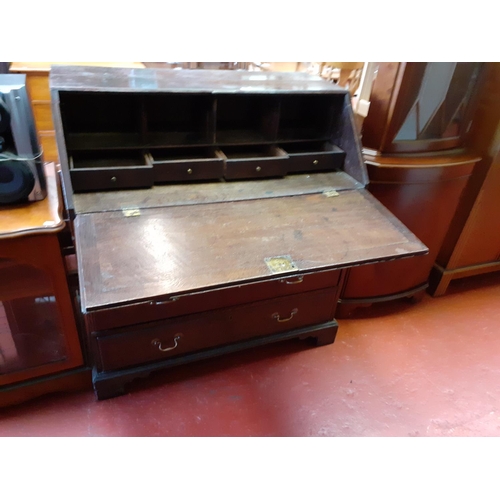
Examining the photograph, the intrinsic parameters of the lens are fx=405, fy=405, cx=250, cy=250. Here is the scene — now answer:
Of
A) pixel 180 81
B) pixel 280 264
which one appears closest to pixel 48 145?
pixel 180 81

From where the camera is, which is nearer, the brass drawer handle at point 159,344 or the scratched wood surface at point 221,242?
the scratched wood surface at point 221,242

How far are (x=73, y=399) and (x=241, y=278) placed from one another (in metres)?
0.97

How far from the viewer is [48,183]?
1384mm

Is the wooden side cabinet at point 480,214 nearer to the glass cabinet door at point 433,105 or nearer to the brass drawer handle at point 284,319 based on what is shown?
the glass cabinet door at point 433,105

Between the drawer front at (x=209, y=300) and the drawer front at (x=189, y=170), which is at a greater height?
the drawer front at (x=189, y=170)

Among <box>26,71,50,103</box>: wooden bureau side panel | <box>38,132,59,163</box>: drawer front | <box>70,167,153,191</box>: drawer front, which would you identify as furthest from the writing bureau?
<box>26,71,50,103</box>: wooden bureau side panel

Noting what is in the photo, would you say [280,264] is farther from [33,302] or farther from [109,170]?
[33,302]

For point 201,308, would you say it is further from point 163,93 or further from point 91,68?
point 91,68

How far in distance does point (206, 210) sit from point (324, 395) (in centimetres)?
93

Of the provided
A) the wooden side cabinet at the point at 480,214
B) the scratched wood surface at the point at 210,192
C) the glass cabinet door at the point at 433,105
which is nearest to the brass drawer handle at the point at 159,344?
the scratched wood surface at the point at 210,192

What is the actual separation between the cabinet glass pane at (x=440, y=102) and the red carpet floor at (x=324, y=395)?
94 cm

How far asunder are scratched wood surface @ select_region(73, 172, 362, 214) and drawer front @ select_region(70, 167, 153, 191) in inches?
0.9

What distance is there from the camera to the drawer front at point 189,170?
139cm
